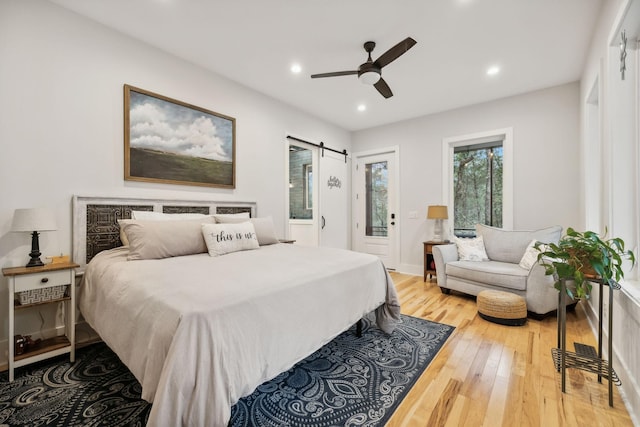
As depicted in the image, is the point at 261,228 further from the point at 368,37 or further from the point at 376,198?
the point at 376,198

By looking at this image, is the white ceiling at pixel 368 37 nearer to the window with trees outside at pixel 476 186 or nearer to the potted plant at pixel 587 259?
the window with trees outside at pixel 476 186

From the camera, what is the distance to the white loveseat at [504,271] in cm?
280

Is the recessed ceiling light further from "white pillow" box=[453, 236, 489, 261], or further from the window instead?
"white pillow" box=[453, 236, 489, 261]

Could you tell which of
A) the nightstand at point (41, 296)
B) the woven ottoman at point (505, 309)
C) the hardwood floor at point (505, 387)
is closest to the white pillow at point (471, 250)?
→ the woven ottoman at point (505, 309)

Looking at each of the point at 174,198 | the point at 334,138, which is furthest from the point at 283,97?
the point at 174,198

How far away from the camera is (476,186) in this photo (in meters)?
4.41

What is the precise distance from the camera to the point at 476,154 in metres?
4.43

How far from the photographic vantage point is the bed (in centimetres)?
108

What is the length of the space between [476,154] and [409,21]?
278 centimetres

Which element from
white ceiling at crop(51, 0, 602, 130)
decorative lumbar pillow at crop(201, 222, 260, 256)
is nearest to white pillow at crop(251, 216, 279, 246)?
decorative lumbar pillow at crop(201, 222, 260, 256)

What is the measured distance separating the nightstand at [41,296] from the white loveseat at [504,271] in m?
3.88

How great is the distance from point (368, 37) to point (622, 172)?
2297 millimetres

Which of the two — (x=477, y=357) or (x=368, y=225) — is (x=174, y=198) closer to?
(x=477, y=357)

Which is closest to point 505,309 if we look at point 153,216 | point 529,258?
point 529,258
